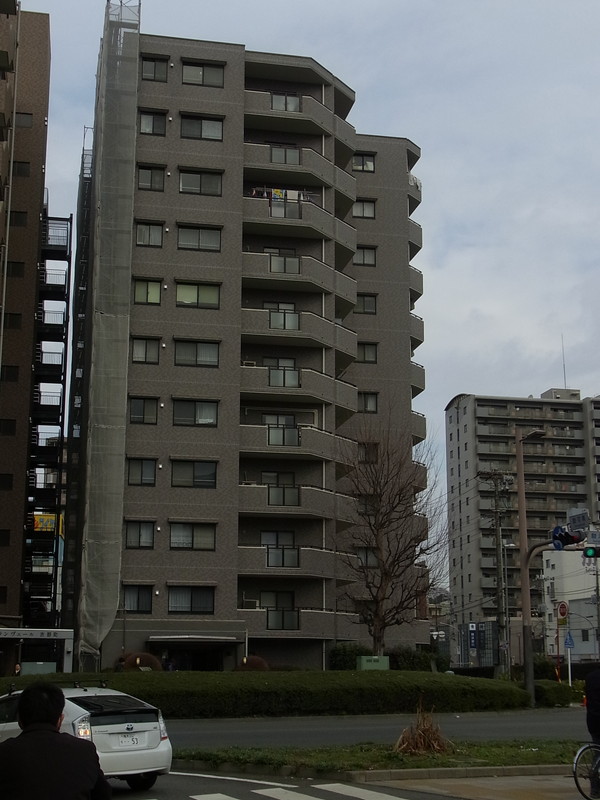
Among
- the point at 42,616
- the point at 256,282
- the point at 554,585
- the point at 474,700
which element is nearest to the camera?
the point at 474,700

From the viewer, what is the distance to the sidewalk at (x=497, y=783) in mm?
13469

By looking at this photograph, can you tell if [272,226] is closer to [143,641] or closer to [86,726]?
[143,641]

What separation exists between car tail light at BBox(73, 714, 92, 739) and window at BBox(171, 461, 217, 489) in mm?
29978

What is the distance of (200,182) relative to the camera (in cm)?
4709

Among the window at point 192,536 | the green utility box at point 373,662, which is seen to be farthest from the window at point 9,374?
the green utility box at point 373,662

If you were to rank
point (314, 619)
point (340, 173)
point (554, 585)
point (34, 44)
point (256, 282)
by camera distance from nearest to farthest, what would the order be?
1. point (314, 619)
2. point (256, 282)
3. point (340, 173)
4. point (34, 44)
5. point (554, 585)

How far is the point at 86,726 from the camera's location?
13625 mm

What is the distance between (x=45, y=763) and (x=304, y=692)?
27227 mm

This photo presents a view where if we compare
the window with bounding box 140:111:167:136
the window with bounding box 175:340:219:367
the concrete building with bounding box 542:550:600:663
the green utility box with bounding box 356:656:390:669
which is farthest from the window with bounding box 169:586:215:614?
the concrete building with bounding box 542:550:600:663

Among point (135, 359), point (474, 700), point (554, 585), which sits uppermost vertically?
point (135, 359)

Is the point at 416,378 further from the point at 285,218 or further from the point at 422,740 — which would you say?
the point at 422,740

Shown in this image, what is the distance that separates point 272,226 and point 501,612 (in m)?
25.8

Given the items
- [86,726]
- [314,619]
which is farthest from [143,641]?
[86,726]

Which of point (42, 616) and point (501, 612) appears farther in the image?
point (42, 616)
